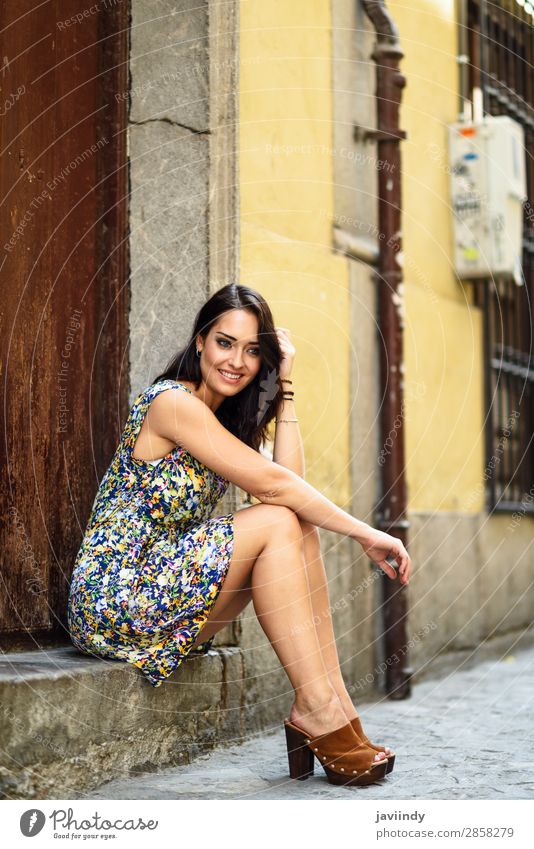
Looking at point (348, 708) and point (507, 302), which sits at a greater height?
point (507, 302)

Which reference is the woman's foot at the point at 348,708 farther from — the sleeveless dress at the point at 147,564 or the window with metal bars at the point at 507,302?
the window with metal bars at the point at 507,302

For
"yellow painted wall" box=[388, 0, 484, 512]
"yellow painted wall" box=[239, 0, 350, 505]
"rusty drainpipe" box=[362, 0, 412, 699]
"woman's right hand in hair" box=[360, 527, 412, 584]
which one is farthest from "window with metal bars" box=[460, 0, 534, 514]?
"woman's right hand in hair" box=[360, 527, 412, 584]

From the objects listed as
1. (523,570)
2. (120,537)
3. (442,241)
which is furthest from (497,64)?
(120,537)

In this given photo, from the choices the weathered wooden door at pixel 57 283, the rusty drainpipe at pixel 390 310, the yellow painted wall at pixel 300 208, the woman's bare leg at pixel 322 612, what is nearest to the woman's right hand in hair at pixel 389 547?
the woman's bare leg at pixel 322 612

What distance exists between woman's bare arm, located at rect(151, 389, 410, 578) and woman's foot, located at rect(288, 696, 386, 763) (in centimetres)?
39

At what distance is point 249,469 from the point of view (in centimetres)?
307

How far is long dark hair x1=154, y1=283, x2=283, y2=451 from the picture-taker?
3246mm

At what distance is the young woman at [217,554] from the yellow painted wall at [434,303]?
2.06 metres

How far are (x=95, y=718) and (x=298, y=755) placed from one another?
1.82 feet

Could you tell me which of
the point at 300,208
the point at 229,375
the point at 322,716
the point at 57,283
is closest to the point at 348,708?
the point at 322,716

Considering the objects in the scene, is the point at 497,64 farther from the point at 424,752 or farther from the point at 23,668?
the point at 23,668

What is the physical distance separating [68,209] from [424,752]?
6.66 ft

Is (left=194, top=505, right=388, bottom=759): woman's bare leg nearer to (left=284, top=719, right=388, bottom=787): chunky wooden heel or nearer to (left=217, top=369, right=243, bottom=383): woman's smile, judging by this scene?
(left=284, top=719, right=388, bottom=787): chunky wooden heel

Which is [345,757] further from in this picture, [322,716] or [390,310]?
[390,310]
